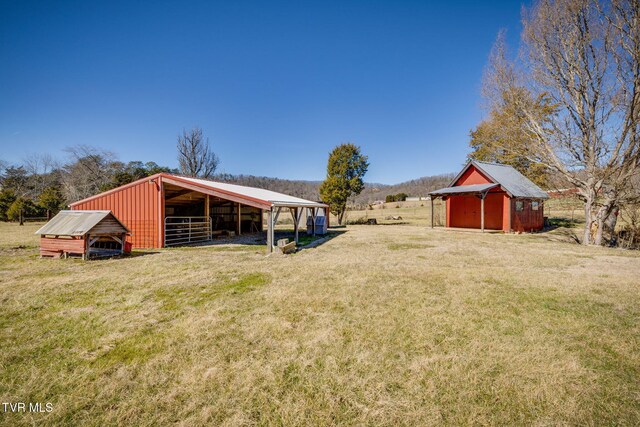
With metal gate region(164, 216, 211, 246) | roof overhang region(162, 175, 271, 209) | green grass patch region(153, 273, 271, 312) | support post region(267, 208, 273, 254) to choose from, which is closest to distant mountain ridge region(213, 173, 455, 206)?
metal gate region(164, 216, 211, 246)

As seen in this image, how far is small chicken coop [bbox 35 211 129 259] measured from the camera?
965 centimetres

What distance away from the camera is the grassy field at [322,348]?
9.04 ft

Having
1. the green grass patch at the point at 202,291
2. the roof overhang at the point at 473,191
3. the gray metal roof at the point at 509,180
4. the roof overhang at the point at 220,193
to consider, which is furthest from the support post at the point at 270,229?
the gray metal roof at the point at 509,180

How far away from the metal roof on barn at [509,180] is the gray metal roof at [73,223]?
22.0m

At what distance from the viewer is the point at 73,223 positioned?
1013 cm

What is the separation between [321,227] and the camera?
19.4 m

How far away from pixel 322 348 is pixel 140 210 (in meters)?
13.0

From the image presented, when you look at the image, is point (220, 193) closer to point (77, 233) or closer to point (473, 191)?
point (77, 233)

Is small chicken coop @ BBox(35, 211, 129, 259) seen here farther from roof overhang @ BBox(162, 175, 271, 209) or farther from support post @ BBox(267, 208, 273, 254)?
support post @ BBox(267, 208, 273, 254)

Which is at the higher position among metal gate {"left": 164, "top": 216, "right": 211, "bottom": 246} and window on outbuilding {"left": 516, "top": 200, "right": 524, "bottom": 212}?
window on outbuilding {"left": 516, "top": 200, "right": 524, "bottom": 212}

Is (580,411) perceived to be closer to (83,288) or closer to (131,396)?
(131,396)

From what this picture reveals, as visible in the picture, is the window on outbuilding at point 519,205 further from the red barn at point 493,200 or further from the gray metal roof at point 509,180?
the gray metal roof at point 509,180

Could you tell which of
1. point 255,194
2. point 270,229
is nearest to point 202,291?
point 270,229

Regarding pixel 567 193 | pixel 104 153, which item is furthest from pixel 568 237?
pixel 104 153
